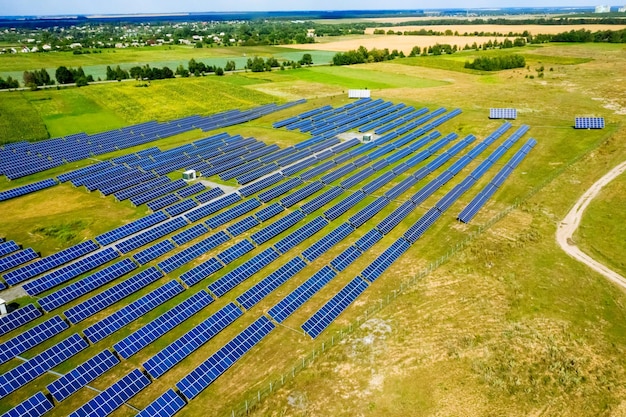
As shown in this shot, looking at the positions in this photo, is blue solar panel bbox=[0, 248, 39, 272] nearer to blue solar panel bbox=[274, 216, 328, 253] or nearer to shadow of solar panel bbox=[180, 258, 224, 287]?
shadow of solar panel bbox=[180, 258, 224, 287]

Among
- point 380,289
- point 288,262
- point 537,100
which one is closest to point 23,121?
point 288,262

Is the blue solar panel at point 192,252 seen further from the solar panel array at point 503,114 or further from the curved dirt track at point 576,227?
the solar panel array at point 503,114

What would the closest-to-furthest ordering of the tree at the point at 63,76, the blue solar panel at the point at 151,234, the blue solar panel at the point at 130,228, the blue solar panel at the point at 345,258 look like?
the blue solar panel at the point at 345,258, the blue solar panel at the point at 151,234, the blue solar panel at the point at 130,228, the tree at the point at 63,76

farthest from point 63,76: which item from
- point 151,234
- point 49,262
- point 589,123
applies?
point 589,123

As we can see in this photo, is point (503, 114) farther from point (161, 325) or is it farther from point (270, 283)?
point (161, 325)

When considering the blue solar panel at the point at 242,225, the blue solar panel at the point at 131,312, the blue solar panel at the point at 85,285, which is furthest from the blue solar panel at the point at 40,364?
the blue solar panel at the point at 242,225

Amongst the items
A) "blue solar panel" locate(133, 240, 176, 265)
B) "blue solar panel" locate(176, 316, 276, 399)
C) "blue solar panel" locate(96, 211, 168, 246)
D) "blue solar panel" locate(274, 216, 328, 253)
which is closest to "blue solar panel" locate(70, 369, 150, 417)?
"blue solar panel" locate(176, 316, 276, 399)
